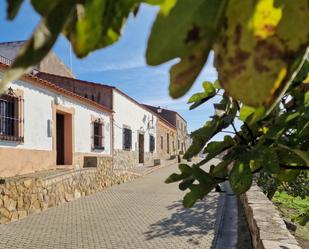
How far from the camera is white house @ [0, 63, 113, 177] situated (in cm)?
1103

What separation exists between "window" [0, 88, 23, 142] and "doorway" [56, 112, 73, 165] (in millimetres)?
3963

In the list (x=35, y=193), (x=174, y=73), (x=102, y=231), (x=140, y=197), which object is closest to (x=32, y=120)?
(x=35, y=193)

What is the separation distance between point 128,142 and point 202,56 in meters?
23.3

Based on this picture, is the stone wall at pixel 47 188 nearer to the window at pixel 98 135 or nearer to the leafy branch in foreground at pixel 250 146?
the window at pixel 98 135

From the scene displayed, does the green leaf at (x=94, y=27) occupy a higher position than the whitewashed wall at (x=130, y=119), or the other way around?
the whitewashed wall at (x=130, y=119)

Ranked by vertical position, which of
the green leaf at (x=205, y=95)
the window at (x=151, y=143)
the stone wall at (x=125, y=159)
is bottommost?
the stone wall at (x=125, y=159)

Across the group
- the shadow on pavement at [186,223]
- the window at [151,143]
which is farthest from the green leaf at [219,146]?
the window at [151,143]

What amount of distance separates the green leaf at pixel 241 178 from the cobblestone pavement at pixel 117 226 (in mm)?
5991

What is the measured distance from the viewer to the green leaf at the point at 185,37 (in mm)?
394

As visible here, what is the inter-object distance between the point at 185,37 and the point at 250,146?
994mm

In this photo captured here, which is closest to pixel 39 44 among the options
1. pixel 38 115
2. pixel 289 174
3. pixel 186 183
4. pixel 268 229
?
pixel 186 183

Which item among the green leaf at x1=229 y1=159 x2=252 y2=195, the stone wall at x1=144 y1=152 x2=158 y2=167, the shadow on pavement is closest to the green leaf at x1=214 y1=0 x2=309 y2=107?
the green leaf at x1=229 y1=159 x2=252 y2=195

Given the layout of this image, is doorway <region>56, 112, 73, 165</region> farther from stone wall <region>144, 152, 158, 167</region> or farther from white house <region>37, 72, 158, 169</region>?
stone wall <region>144, 152, 158, 167</region>

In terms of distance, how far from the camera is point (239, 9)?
422mm
